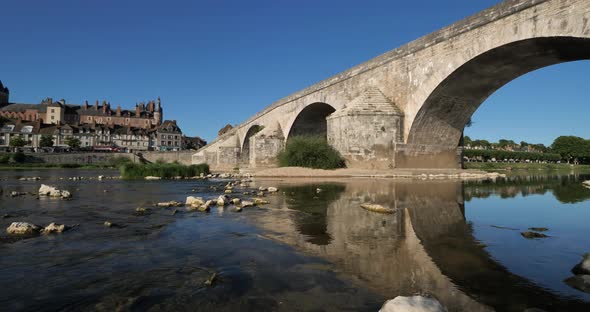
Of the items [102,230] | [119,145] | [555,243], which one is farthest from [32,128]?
[555,243]

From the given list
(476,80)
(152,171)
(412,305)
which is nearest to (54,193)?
(412,305)

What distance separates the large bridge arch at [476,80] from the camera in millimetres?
12094

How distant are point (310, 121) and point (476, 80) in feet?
56.7

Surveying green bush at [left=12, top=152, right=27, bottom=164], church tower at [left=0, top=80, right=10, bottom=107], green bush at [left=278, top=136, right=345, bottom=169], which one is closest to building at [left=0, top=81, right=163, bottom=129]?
church tower at [left=0, top=80, right=10, bottom=107]

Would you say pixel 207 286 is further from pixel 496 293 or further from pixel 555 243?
pixel 555 243

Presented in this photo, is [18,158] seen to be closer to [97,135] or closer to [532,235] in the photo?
[97,135]

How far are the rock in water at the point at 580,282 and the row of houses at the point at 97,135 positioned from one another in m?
80.6

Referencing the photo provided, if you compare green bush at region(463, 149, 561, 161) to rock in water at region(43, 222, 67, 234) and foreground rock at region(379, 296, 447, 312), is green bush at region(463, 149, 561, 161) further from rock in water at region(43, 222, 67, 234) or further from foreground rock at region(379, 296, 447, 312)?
foreground rock at region(379, 296, 447, 312)

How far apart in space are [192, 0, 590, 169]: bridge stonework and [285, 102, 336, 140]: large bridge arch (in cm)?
156

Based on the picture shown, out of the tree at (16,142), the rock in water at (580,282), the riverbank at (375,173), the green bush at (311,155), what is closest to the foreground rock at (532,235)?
the rock in water at (580,282)

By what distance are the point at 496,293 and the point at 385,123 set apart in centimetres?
1617

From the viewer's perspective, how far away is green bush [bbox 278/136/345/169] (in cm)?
1986

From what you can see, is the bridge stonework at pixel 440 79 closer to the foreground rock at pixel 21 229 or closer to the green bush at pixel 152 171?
the green bush at pixel 152 171

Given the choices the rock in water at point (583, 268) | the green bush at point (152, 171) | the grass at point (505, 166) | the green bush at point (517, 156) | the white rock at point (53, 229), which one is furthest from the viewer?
the green bush at point (517, 156)
